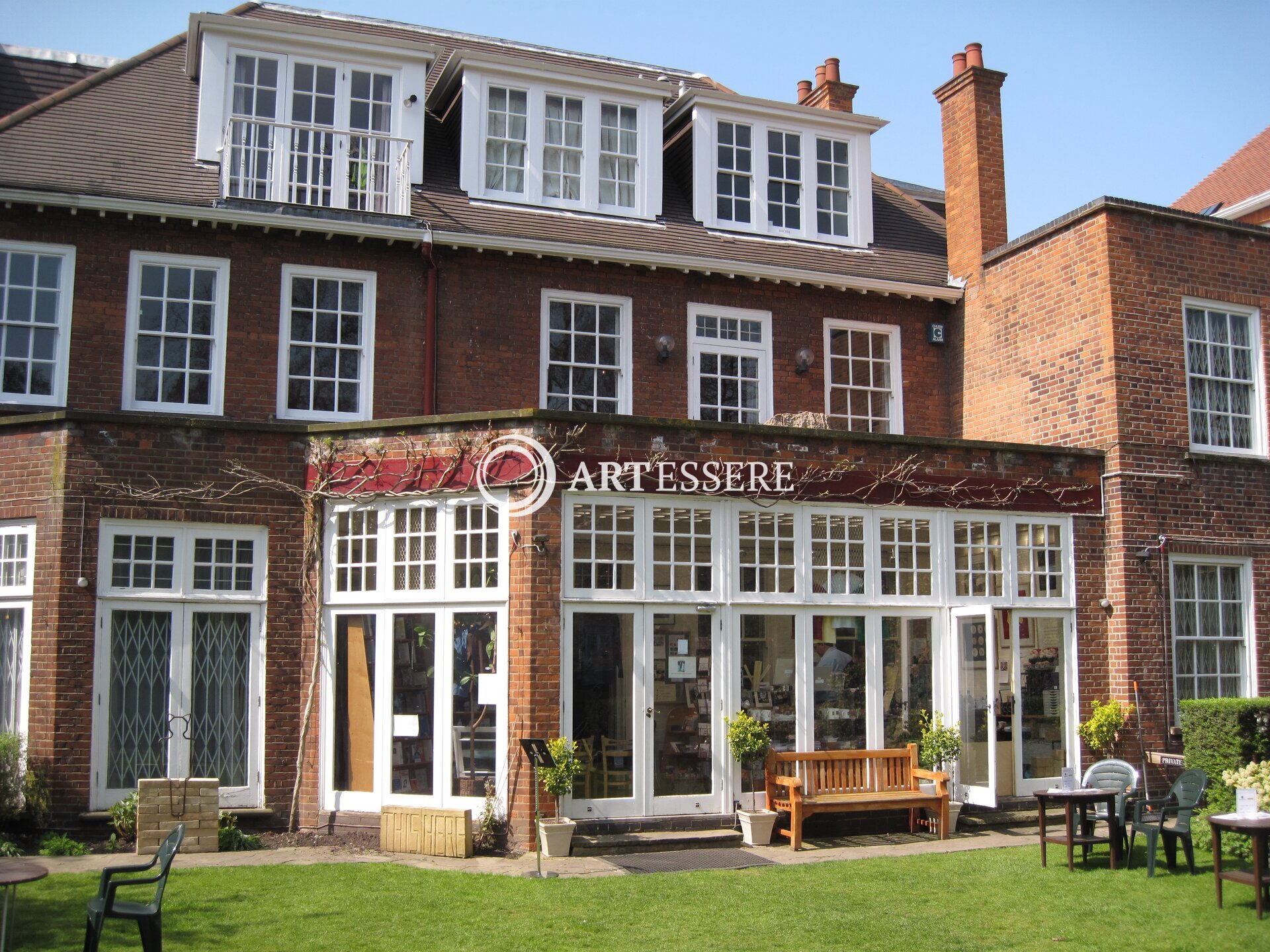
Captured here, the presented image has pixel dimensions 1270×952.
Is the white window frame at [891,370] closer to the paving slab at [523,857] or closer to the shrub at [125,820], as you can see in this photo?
the paving slab at [523,857]

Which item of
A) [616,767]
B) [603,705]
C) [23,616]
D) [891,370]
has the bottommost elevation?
[616,767]

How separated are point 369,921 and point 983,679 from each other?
7370mm

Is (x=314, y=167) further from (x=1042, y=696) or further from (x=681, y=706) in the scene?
(x=1042, y=696)

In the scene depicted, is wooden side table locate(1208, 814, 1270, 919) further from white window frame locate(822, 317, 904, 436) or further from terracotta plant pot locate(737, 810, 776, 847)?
white window frame locate(822, 317, 904, 436)

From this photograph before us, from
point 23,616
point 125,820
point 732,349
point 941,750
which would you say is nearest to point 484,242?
point 732,349

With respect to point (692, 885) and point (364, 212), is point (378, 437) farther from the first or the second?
Answer: point (692, 885)

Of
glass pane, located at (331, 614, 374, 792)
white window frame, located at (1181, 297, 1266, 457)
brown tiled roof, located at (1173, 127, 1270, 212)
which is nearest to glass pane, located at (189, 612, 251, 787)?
glass pane, located at (331, 614, 374, 792)

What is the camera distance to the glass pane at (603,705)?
11312mm

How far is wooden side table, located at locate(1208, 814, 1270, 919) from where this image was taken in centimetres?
837

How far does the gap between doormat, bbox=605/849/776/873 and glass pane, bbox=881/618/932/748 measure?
233 centimetres

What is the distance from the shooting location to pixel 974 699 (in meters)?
12.8

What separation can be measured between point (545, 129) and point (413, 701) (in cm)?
782

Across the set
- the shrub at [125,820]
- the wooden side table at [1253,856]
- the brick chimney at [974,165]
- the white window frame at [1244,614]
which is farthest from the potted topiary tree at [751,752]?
the brick chimney at [974,165]

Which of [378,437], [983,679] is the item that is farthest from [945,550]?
[378,437]
